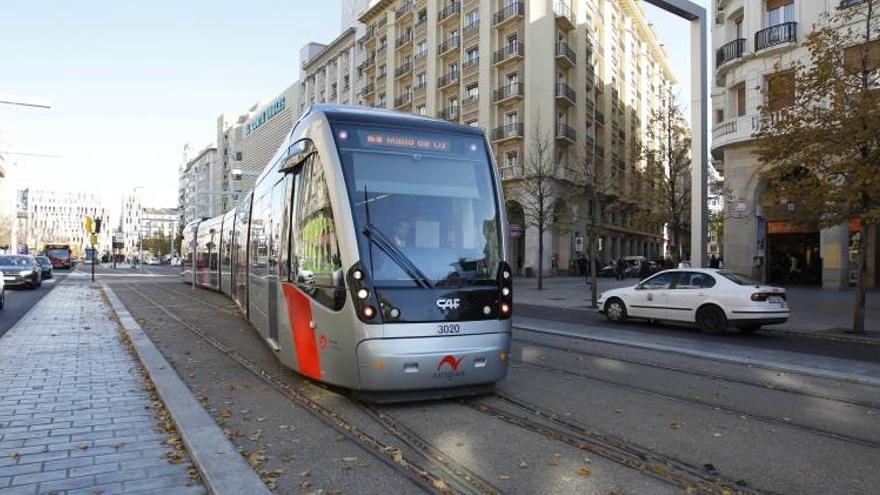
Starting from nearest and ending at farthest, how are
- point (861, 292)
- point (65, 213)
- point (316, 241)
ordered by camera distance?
point (316, 241) < point (861, 292) < point (65, 213)

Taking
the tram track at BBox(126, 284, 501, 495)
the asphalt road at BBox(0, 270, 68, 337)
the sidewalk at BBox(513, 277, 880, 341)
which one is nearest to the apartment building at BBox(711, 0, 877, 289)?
the sidewalk at BBox(513, 277, 880, 341)

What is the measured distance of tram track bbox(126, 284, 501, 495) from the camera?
437 cm

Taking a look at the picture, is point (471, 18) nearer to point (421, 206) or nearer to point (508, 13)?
point (508, 13)

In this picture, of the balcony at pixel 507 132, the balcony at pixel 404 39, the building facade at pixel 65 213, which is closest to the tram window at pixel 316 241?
the balcony at pixel 507 132

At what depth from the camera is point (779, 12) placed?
2825 centimetres

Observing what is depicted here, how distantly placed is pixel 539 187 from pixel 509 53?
18597mm

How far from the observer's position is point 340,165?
6.43 meters

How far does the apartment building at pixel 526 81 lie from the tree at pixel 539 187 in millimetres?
499

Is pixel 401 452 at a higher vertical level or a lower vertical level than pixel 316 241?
lower

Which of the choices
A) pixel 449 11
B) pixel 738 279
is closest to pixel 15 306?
pixel 738 279

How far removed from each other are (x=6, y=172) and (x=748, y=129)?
9990cm

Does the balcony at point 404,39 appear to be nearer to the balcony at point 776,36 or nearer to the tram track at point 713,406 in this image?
the balcony at point 776,36

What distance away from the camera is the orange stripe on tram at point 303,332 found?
680cm

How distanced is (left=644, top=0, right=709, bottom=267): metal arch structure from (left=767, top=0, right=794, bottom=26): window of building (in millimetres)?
10698
